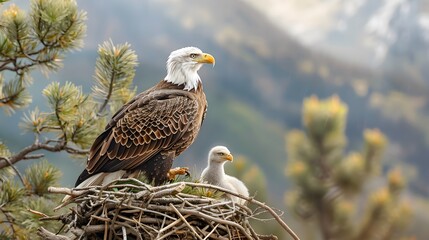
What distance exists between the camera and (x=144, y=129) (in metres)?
2.54

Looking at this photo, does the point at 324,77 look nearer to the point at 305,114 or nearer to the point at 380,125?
the point at 380,125

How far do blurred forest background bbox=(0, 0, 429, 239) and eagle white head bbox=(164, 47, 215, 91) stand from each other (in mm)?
4225

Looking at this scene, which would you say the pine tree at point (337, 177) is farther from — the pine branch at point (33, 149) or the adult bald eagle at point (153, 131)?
the adult bald eagle at point (153, 131)

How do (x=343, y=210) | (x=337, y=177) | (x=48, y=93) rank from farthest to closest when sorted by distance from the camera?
(x=343, y=210) → (x=337, y=177) → (x=48, y=93)

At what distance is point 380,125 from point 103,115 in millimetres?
5909

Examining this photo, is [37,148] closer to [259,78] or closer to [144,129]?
[144,129]

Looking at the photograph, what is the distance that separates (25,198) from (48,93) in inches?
19.9

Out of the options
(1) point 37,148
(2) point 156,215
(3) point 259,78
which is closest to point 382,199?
(3) point 259,78

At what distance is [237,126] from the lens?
825 cm

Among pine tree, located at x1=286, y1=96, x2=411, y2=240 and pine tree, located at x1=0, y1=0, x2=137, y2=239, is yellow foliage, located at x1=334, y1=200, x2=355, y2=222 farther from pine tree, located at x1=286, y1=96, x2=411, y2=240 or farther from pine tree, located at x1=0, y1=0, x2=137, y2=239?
pine tree, located at x1=0, y1=0, x2=137, y2=239

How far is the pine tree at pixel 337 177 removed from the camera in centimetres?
591

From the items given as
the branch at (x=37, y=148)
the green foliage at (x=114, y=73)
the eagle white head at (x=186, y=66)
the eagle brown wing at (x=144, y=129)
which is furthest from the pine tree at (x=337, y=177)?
the eagle brown wing at (x=144, y=129)

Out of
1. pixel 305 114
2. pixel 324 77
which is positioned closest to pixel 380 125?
pixel 324 77

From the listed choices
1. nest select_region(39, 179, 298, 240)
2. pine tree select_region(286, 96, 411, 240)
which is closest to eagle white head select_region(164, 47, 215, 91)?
nest select_region(39, 179, 298, 240)
